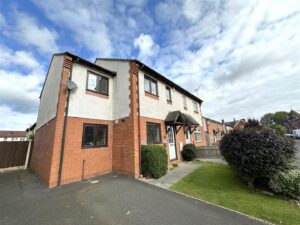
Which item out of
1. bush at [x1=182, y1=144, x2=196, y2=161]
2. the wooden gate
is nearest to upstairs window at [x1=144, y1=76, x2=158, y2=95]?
bush at [x1=182, y1=144, x2=196, y2=161]

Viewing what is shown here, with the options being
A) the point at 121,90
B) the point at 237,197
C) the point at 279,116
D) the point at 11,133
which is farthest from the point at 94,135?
the point at 279,116

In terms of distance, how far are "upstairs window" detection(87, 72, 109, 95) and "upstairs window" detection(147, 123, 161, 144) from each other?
3.71 meters

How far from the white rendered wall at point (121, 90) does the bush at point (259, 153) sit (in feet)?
19.1

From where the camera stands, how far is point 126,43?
9531 mm

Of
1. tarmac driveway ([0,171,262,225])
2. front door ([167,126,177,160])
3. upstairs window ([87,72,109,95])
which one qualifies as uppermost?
upstairs window ([87,72,109,95])

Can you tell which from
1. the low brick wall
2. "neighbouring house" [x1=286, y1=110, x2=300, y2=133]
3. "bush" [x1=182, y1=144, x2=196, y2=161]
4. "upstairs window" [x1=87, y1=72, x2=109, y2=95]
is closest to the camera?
"upstairs window" [x1=87, y1=72, x2=109, y2=95]

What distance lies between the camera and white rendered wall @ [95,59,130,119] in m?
8.77

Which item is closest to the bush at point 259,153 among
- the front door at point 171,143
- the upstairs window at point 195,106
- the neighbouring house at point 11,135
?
the front door at point 171,143

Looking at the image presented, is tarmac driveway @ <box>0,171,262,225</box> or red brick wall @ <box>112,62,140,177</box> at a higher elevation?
red brick wall @ <box>112,62,140,177</box>

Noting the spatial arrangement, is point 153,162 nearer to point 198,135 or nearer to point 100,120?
point 100,120

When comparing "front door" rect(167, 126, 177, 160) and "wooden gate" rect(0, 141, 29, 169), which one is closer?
"front door" rect(167, 126, 177, 160)

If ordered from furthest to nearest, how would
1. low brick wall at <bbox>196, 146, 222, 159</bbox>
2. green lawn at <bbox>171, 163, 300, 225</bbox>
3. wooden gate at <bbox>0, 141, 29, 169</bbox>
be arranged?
1. low brick wall at <bbox>196, 146, 222, 159</bbox>
2. wooden gate at <bbox>0, 141, 29, 169</bbox>
3. green lawn at <bbox>171, 163, 300, 225</bbox>

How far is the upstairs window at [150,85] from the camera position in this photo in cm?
997

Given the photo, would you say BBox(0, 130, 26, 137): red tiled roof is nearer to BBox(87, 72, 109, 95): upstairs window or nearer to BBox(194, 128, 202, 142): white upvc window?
BBox(87, 72, 109, 95): upstairs window
